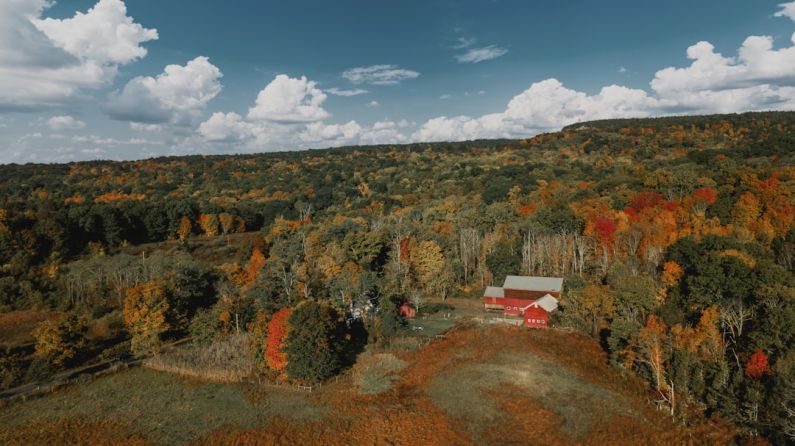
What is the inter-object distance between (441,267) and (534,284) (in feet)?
50.1

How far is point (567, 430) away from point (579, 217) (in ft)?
164

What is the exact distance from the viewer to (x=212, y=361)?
39.5 meters

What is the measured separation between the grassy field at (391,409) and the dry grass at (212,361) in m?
1.20

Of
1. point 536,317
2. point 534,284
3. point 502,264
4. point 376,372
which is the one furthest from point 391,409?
point 502,264

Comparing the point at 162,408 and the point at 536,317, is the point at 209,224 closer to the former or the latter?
the point at 162,408

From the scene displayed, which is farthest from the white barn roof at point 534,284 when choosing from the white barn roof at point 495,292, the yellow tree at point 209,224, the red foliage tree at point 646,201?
the yellow tree at point 209,224

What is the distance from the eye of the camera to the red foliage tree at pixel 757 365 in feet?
95.5

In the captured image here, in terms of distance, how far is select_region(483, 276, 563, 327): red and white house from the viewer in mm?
53531

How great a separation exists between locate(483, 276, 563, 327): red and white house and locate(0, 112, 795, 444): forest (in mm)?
2998

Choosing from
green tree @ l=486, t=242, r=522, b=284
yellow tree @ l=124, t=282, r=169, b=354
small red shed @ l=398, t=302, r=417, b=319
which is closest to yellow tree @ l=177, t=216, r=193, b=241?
yellow tree @ l=124, t=282, r=169, b=354

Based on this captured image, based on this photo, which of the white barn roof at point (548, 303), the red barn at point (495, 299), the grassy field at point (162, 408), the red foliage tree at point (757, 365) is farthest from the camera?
the red barn at point (495, 299)

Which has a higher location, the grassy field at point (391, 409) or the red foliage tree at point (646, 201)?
the red foliage tree at point (646, 201)

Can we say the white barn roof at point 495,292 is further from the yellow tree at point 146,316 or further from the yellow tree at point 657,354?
the yellow tree at point 146,316

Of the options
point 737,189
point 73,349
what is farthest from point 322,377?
point 737,189
